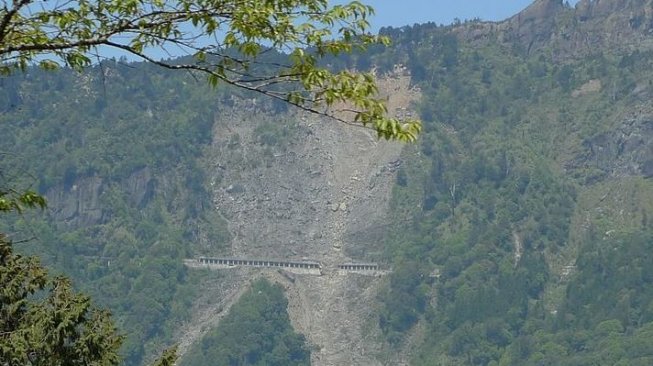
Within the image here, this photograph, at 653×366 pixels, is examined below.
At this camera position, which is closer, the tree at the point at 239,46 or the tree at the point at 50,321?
the tree at the point at 239,46

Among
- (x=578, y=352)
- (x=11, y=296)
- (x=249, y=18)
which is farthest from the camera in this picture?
(x=578, y=352)

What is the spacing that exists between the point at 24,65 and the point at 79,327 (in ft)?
40.0

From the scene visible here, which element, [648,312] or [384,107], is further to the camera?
[648,312]

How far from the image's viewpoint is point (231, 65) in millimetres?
15102

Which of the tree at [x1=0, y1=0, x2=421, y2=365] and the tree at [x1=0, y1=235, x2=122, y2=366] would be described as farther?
the tree at [x1=0, y1=235, x2=122, y2=366]

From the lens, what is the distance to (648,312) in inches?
7495

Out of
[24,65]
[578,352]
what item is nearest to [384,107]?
[24,65]

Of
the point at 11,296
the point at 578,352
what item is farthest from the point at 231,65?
the point at 578,352

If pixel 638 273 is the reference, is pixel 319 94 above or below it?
below

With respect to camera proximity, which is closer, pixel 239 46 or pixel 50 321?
pixel 239 46

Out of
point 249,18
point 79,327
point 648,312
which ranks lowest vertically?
point 79,327

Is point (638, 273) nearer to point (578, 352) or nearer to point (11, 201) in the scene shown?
point (578, 352)

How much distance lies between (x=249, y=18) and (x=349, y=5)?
1.29 m

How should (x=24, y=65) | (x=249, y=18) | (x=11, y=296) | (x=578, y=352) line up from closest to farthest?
1. (x=249, y=18)
2. (x=24, y=65)
3. (x=11, y=296)
4. (x=578, y=352)
